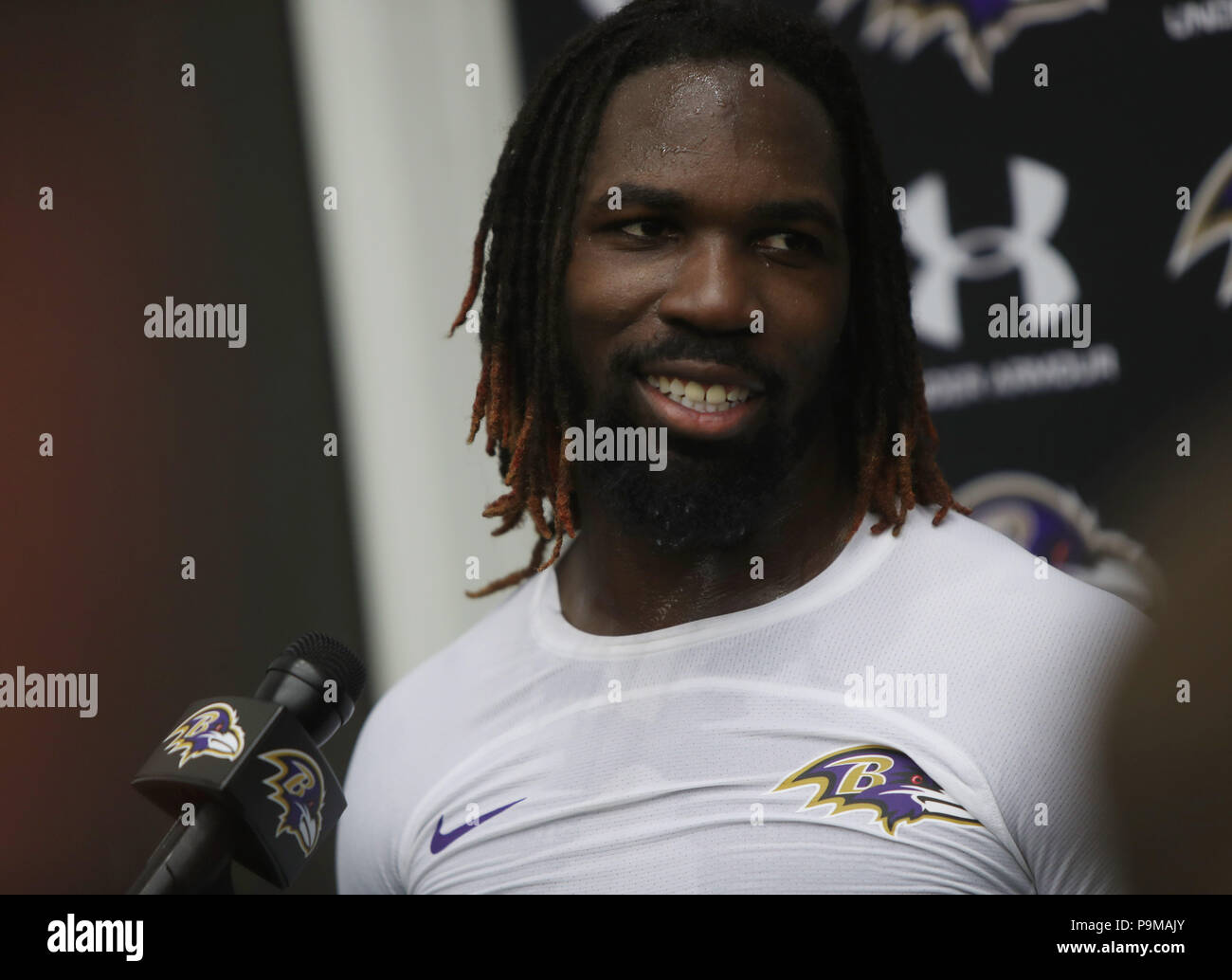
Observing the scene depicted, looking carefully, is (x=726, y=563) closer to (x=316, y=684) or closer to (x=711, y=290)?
(x=711, y=290)

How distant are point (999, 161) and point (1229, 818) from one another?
1015 mm

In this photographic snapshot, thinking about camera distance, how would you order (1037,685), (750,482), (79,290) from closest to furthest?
(1037,685) → (750,482) → (79,290)

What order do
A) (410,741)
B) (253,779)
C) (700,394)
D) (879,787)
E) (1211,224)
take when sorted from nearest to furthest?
(253,779) → (879,787) → (700,394) → (410,741) → (1211,224)

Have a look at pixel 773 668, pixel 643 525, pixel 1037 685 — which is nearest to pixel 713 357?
pixel 643 525

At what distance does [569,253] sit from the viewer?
1.50m

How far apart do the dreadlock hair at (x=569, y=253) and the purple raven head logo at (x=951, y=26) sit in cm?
43

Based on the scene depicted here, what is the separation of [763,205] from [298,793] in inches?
29.3

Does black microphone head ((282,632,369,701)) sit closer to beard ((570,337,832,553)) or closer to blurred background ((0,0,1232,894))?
beard ((570,337,832,553))

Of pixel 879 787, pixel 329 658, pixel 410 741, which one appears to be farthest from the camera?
pixel 410 741

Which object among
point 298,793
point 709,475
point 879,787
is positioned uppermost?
point 709,475

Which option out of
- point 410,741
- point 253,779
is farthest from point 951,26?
point 253,779

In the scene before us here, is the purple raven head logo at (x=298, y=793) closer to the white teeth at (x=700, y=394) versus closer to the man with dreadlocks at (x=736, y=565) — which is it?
the man with dreadlocks at (x=736, y=565)
